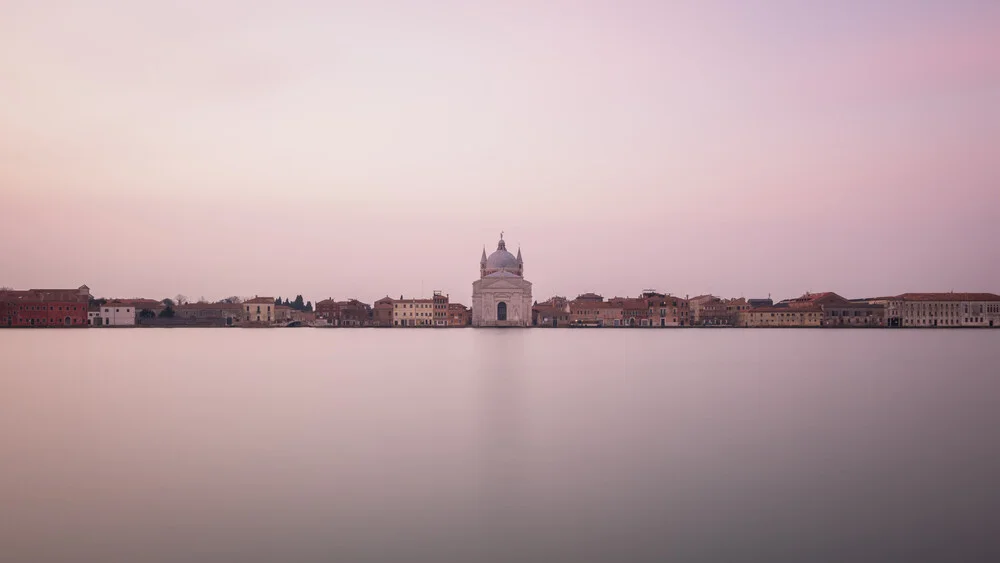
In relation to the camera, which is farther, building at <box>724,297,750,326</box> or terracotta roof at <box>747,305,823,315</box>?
building at <box>724,297,750,326</box>

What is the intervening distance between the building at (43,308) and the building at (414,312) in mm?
33990

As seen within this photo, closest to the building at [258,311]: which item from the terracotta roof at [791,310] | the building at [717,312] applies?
the building at [717,312]

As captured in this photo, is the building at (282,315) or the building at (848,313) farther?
the building at (282,315)

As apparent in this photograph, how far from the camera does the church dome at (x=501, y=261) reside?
9419cm

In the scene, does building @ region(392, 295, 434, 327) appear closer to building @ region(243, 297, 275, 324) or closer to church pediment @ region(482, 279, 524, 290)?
church pediment @ region(482, 279, 524, 290)

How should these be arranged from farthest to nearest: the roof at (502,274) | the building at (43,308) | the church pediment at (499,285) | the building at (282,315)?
the building at (282,315), the roof at (502,274), the church pediment at (499,285), the building at (43,308)

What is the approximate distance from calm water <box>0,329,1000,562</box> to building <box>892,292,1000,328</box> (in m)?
77.5

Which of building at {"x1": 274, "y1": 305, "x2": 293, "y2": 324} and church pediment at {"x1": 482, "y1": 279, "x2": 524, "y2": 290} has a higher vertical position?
church pediment at {"x1": 482, "y1": 279, "x2": 524, "y2": 290}

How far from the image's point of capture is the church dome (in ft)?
309

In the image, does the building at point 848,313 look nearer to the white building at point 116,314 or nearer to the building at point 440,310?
the building at point 440,310

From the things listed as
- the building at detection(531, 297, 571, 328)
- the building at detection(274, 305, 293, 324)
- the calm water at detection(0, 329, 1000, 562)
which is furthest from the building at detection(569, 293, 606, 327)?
the calm water at detection(0, 329, 1000, 562)

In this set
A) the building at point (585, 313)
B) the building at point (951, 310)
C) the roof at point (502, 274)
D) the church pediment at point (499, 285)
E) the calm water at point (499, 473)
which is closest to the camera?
the calm water at point (499, 473)

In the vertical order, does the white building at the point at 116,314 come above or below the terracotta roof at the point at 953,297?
below

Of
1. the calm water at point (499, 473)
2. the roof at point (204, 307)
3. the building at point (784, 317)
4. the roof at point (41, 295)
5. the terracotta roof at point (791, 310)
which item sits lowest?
the calm water at point (499, 473)
